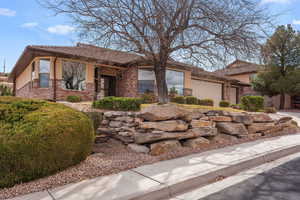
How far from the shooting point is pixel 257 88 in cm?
2066

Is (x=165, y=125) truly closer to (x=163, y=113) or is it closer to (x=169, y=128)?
(x=169, y=128)

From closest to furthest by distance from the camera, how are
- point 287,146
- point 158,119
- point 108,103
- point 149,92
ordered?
1. point 158,119
2. point 287,146
3. point 108,103
4. point 149,92

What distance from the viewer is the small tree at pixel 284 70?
58.6 feet

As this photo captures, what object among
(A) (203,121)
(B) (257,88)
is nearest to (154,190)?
(A) (203,121)

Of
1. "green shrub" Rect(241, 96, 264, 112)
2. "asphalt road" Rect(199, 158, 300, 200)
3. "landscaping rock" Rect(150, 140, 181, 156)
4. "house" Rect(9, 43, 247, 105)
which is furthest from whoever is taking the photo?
"house" Rect(9, 43, 247, 105)

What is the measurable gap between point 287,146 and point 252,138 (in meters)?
1.21

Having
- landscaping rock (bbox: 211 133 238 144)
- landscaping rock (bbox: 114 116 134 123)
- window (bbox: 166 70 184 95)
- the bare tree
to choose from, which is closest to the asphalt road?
landscaping rock (bbox: 211 133 238 144)

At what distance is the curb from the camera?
299 centimetres

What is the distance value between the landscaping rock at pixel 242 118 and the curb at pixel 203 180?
6.01ft

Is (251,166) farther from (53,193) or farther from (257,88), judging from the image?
(257,88)

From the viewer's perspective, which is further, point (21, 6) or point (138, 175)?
point (21, 6)

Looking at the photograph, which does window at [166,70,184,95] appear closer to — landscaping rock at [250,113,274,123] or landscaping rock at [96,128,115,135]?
landscaping rock at [250,113,274,123]

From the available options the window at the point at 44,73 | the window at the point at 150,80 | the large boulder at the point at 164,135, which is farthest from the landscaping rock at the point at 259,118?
the window at the point at 44,73

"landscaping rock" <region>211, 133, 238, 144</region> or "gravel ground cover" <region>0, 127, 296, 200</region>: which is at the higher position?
"landscaping rock" <region>211, 133, 238, 144</region>
